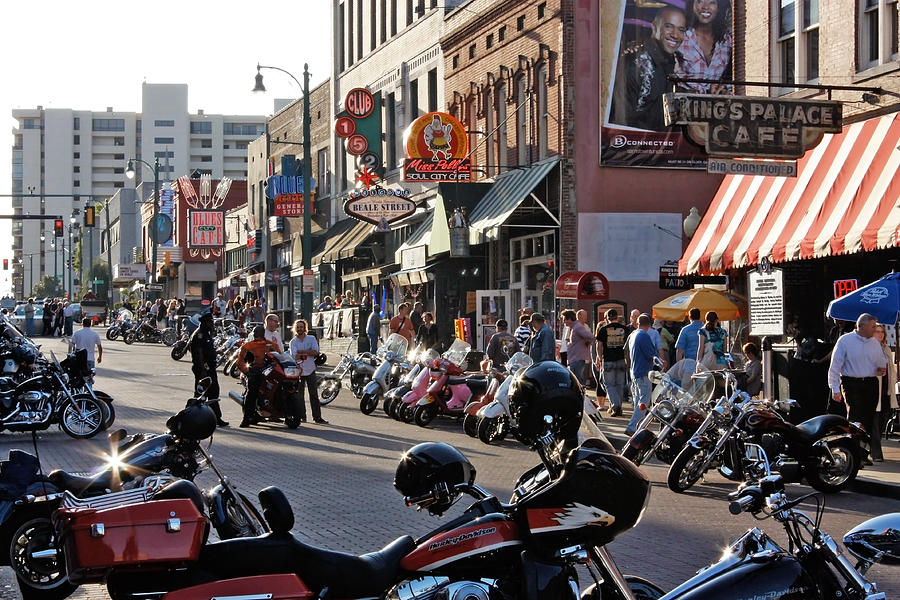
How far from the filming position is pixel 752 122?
18203 millimetres

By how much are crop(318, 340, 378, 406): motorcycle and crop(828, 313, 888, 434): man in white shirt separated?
1121 cm

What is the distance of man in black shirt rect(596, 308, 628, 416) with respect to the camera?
19.7 meters

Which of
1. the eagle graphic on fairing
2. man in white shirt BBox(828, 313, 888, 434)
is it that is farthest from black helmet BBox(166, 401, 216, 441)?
man in white shirt BBox(828, 313, 888, 434)

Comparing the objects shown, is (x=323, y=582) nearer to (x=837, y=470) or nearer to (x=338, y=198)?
(x=837, y=470)

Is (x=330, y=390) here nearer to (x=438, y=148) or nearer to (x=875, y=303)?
(x=438, y=148)

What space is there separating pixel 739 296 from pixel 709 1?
31.9 ft

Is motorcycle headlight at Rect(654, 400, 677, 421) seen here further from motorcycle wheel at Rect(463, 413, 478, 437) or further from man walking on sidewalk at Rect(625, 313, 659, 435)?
motorcycle wheel at Rect(463, 413, 478, 437)

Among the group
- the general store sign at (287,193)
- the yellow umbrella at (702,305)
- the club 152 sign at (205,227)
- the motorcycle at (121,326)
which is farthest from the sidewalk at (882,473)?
the club 152 sign at (205,227)

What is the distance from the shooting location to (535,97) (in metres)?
30.1

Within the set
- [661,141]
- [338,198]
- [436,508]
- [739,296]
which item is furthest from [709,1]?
[436,508]

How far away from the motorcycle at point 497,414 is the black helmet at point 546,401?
431 inches

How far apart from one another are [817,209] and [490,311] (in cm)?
1476

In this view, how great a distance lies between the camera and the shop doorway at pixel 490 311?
31.5m

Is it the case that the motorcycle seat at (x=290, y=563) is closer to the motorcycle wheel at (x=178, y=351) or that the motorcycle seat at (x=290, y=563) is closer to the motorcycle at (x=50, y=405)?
the motorcycle at (x=50, y=405)
